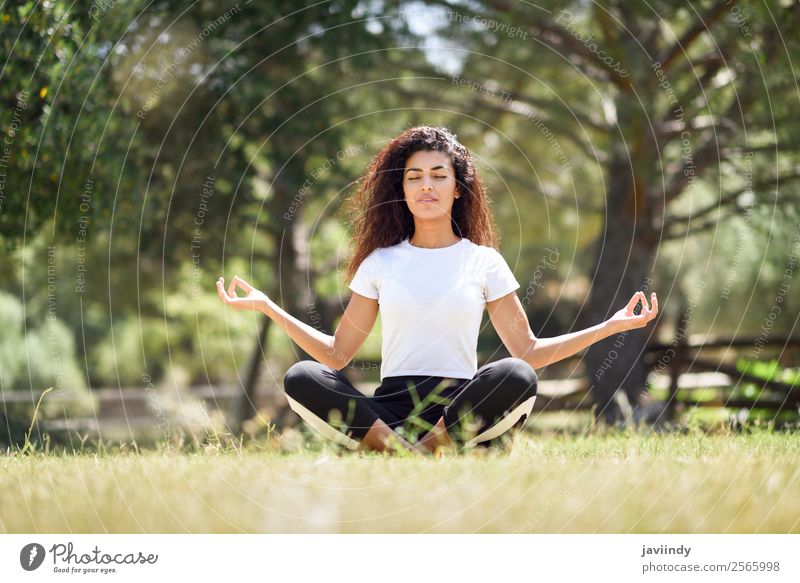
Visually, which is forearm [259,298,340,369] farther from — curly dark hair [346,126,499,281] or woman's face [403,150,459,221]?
woman's face [403,150,459,221]

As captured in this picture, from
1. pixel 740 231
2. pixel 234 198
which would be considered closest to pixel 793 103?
pixel 740 231

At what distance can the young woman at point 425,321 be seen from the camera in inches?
191

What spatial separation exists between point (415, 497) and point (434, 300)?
6.12 feet

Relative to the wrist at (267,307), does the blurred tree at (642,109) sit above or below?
above

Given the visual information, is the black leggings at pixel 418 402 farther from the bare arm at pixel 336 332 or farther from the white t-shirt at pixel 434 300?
the bare arm at pixel 336 332

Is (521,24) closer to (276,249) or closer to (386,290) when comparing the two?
(276,249)

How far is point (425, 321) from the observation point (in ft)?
17.0

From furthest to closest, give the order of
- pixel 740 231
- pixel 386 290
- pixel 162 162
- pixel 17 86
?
pixel 740 231
pixel 162 162
pixel 17 86
pixel 386 290

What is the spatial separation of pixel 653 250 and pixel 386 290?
10040 millimetres

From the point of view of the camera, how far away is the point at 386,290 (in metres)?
5.33

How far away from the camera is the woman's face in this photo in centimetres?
539

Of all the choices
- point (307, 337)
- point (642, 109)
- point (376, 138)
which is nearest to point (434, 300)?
point (307, 337)

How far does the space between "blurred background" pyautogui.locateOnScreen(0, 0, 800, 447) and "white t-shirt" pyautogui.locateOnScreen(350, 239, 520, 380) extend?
2.53 meters

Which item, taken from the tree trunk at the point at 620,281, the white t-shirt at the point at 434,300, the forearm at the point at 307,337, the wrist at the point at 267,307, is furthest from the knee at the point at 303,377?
the tree trunk at the point at 620,281
